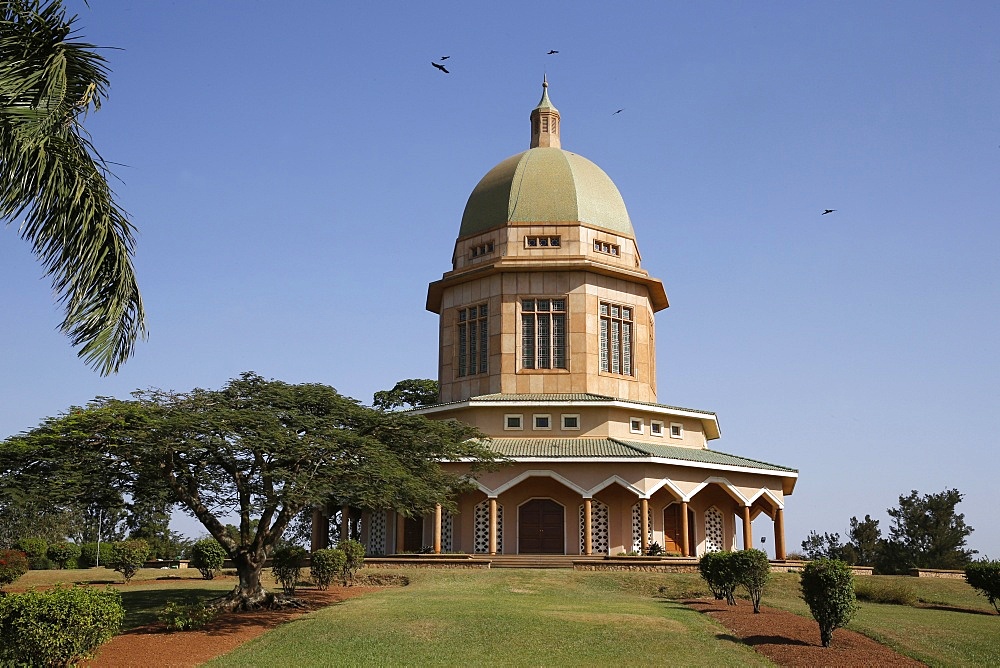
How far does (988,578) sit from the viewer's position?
2808 centimetres

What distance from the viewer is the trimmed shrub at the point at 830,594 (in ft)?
62.5

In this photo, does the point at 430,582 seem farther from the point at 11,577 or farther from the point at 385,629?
the point at 11,577

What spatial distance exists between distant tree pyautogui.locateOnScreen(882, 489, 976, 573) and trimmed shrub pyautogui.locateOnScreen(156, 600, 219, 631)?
35.0m

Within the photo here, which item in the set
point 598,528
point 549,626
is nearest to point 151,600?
point 549,626

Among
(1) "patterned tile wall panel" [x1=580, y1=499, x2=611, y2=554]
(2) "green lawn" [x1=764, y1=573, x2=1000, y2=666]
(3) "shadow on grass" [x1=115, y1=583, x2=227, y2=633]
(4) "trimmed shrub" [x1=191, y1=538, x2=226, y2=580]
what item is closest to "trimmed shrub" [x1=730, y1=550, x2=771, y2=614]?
(2) "green lawn" [x1=764, y1=573, x2=1000, y2=666]

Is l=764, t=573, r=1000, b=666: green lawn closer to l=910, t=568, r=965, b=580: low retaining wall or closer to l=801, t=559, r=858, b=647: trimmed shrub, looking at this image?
l=801, t=559, r=858, b=647: trimmed shrub

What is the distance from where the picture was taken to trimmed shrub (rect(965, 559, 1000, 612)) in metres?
27.9

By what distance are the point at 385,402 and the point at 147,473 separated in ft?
144

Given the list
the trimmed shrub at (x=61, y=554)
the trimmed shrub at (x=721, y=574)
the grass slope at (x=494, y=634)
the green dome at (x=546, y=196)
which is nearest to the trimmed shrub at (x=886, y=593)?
the trimmed shrub at (x=721, y=574)

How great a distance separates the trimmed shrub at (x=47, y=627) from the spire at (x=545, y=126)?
3797 cm

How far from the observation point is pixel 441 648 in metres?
19.4

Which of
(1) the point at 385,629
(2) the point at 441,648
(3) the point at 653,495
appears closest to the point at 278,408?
(1) the point at 385,629

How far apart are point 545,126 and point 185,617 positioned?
34.8 meters

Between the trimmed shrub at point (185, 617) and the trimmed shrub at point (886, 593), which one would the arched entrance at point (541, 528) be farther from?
the trimmed shrub at point (185, 617)
